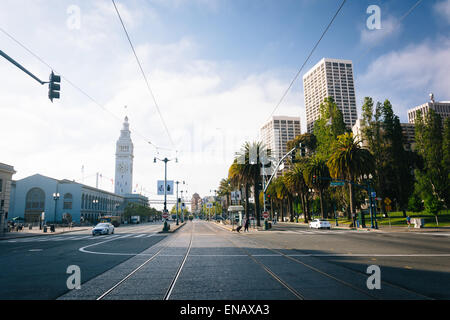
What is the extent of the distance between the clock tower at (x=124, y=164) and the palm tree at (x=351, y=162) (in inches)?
5841

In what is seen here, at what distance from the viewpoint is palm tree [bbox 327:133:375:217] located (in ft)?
134

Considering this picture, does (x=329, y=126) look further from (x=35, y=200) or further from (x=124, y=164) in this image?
(x=124, y=164)

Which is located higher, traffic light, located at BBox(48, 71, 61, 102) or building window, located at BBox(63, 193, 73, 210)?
traffic light, located at BBox(48, 71, 61, 102)

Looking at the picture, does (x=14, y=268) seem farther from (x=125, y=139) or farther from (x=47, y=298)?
(x=125, y=139)

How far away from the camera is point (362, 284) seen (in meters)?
7.47

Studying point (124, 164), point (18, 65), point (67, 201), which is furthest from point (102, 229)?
point (124, 164)

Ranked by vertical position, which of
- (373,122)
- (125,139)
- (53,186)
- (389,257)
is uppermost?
(125,139)

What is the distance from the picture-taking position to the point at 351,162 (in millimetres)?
40938

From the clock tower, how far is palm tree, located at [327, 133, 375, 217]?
148 m

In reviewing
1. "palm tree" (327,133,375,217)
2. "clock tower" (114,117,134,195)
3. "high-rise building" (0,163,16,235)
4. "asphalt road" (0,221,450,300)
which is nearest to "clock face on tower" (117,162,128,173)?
"clock tower" (114,117,134,195)

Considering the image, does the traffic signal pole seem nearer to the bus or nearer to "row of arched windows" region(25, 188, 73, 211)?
the bus
